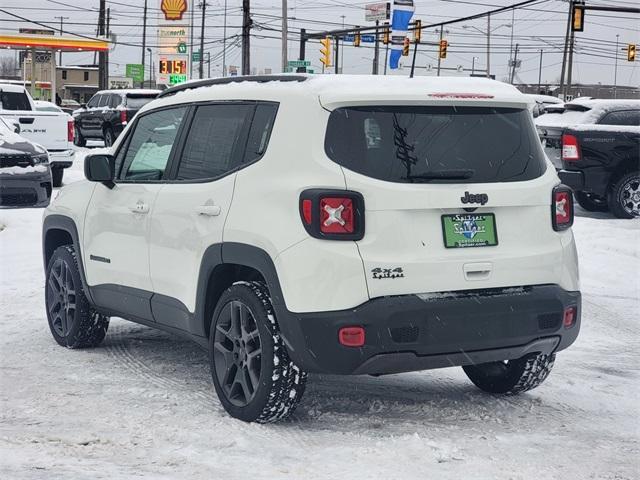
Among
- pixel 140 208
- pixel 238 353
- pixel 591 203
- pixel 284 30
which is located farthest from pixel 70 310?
pixel 284 30

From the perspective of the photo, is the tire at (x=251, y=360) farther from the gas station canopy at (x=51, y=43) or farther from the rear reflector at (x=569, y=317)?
the gas station canopy at (x=51, y=43)

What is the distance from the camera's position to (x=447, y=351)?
16.3 ft

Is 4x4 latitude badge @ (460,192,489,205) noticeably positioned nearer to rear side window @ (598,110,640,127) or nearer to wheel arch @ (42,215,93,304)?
wheel arch @ (42,215,93,304)

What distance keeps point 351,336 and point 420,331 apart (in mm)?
337

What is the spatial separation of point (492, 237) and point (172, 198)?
186 centimetres

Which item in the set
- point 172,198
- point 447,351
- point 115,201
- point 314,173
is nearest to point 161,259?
point 172,198

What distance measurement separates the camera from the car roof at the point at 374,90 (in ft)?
16.5

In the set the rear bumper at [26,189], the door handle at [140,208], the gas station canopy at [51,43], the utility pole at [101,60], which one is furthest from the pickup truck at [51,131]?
the utility pole at [101,60]

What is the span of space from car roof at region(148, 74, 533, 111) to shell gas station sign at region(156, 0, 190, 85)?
2683cm

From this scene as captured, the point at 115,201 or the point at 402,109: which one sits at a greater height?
the point at 402,109

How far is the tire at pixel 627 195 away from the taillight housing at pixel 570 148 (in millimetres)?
789

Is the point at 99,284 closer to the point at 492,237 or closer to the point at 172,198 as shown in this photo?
the point at 172,198

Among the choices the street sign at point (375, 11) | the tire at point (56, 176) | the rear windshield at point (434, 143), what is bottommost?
the tire at point (56, 176)

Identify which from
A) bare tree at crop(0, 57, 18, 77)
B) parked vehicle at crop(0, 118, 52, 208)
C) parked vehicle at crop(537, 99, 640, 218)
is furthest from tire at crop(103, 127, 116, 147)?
bare tree at crop(0, 57, 18, 77)
